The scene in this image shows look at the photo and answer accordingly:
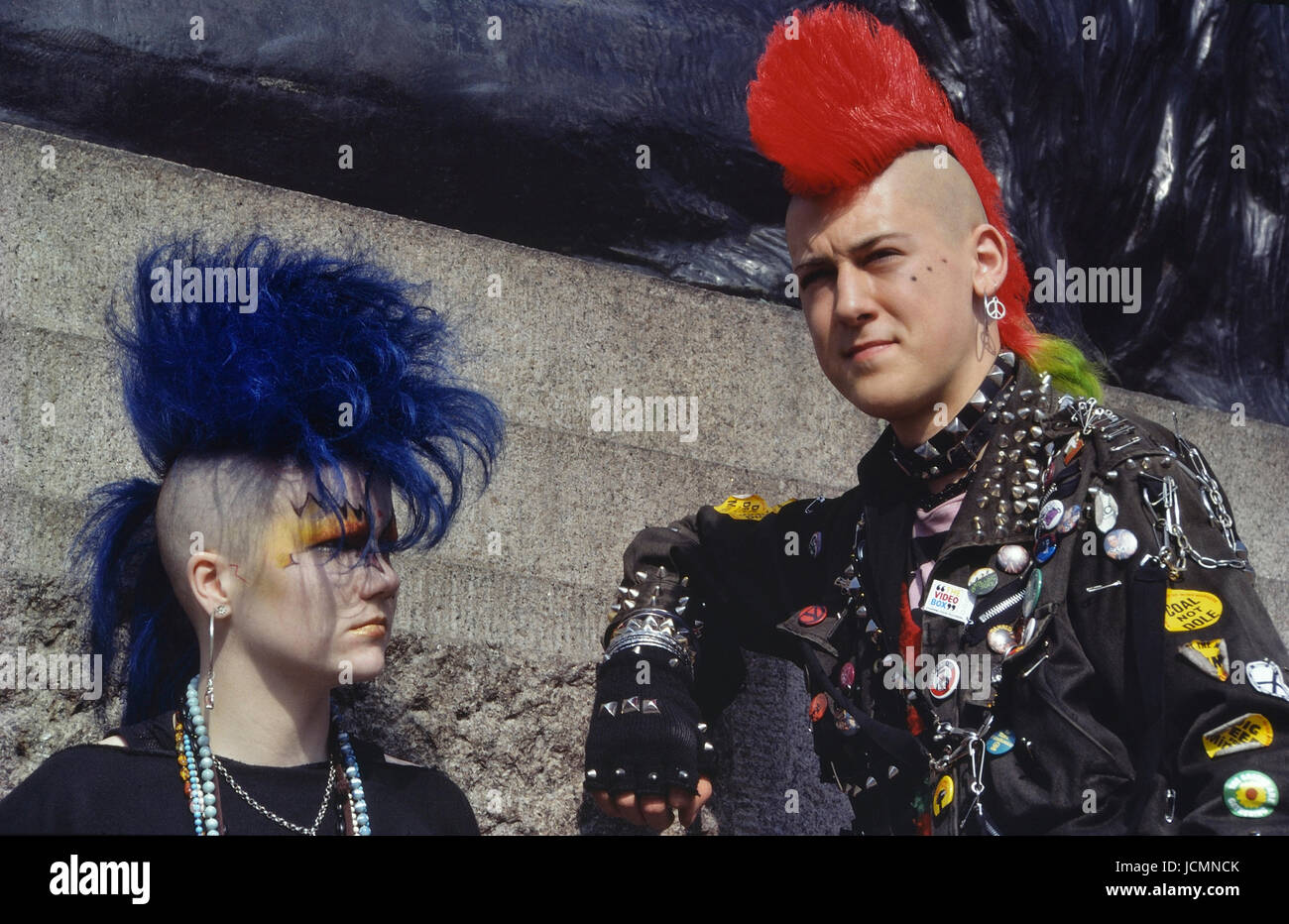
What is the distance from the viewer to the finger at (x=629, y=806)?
13.8 feet

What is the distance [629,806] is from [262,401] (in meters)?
1.23

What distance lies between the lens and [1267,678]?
3.72 metres

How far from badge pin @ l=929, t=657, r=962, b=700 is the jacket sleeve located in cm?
31

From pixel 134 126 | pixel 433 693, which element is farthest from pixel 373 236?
pixel 433 693

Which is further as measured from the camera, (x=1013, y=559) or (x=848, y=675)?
(x=848, y=675)

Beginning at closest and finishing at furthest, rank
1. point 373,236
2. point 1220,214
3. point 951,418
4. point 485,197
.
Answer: point 951,418, point 373,236, point 485,197, point 1220,214

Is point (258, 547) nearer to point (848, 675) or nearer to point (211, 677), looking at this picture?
point (211, 677)

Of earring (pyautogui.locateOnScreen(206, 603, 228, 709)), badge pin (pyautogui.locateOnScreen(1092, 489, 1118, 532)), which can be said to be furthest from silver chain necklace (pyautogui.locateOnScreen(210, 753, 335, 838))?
badge pin (pyautogui.locateOnScreen(1092, 489, 1118, 532))

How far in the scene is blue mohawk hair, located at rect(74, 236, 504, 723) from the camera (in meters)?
3.97

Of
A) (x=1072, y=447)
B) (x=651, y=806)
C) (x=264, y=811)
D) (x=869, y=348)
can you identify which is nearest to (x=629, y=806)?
(x=651, y=806)

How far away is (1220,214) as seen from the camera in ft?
22.3

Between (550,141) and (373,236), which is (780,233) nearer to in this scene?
(550,141)
